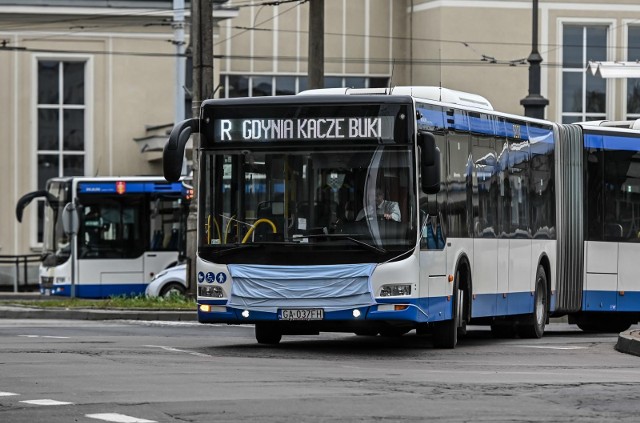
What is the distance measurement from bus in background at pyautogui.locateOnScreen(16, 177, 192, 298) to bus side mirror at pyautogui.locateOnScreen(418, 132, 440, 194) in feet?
70.2

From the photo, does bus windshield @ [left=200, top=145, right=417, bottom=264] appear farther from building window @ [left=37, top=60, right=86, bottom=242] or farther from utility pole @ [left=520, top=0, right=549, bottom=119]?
building window @ [left=37, top=60, right=86, bottom=242]

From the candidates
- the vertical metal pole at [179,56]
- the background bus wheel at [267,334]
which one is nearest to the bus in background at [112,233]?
the vertical metal pole at [179,56]

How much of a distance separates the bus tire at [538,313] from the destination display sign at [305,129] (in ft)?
17.4

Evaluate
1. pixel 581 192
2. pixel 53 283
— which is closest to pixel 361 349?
pixel 581 192

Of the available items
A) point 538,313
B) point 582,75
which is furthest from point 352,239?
point 582,75

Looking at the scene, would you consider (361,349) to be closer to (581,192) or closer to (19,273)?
(581,192)

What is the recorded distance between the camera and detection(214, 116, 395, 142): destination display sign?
58.2ft

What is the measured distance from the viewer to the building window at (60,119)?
49688 millimetres

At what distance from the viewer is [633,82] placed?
60.2 meters

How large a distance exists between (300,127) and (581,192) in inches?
277

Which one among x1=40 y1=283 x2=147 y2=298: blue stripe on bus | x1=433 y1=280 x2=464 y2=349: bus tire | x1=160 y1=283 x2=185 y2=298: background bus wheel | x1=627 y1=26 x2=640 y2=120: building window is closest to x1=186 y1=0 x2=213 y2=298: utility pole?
x1=160 y1=283 x2=185 y2=298: background bus wheel

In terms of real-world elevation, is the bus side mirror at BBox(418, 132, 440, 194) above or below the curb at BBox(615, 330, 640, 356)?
above

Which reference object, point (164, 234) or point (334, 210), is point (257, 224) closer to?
point (334, 210)

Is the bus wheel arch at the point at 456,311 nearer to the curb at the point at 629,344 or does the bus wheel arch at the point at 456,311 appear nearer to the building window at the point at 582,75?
the curb at the point at 629,344
